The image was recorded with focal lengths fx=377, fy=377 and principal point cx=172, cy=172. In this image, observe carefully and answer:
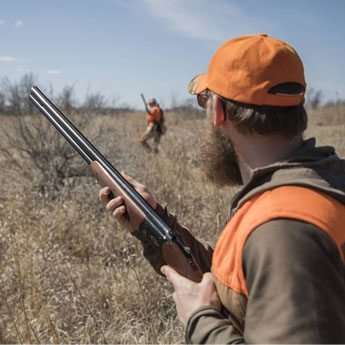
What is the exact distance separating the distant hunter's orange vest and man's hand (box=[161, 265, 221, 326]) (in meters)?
0.09

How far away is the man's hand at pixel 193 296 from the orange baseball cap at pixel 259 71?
707mm

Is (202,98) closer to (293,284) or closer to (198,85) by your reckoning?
(198,85)

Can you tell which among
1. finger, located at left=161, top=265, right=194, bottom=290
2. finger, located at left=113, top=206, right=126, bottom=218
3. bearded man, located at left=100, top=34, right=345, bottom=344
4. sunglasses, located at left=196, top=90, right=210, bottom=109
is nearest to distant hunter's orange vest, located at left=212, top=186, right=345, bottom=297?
bearded man, located at left=100, top=34, right=345, bottom=344

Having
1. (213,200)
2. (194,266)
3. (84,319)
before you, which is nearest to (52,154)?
(213,200)

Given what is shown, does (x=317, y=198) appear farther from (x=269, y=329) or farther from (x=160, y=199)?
(x=160, y=199)

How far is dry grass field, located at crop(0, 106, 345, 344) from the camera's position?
10.6 feet

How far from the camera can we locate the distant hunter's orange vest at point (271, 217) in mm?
1126

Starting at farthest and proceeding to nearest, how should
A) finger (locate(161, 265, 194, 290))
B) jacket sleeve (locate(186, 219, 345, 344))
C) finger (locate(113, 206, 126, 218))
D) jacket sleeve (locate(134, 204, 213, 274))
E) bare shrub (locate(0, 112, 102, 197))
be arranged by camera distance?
bare shrub (locate(0, 112, 102, 197)), jacket sleeve (locate(134, 204, 213, 274)), finger (locate(113, 206, 126, 218)), finger (locate(161, 265, 194, 290)), jacket sleeve (locate(186, 219, 345, 344))

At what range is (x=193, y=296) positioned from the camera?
1416 mm

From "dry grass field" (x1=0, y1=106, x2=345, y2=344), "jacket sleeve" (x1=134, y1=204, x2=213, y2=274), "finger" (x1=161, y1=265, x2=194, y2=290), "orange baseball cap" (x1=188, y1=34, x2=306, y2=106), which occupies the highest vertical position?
"orange baseball cap" (x1=188, y1=34, x2=306, y2=106)

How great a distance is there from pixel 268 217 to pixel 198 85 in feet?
2.68

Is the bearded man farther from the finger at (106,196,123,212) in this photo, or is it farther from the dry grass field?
the dry grass field

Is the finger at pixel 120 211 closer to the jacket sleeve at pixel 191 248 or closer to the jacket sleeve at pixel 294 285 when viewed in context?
the jacket sleeve at pixel 191 248

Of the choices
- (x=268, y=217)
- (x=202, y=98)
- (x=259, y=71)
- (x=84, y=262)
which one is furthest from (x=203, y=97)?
(x=84, y=262)
